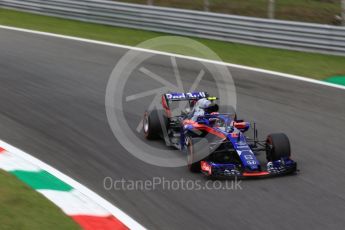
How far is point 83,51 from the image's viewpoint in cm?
1692

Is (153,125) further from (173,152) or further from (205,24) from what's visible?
(205,24)

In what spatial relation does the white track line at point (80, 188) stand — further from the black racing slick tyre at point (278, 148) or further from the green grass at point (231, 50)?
the green grass at point (231, 50)

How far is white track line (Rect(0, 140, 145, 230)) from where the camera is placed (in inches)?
281

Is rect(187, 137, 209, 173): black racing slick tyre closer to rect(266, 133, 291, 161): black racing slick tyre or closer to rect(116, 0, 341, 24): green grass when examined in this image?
rect(266, 133, 291, 161): black racing slick tyre

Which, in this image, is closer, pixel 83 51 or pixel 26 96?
pixel 26 96

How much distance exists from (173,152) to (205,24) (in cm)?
891

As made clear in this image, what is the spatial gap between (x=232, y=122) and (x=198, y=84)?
15.3ft

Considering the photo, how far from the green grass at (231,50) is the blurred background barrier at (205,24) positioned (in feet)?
0.75

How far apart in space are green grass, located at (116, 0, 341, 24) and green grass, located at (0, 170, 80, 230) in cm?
1245

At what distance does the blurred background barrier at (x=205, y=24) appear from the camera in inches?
623

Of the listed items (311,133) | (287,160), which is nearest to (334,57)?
(311,133)

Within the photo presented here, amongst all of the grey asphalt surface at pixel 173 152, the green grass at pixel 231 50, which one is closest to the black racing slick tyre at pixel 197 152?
the grey asphalt surface at pixel 173 152

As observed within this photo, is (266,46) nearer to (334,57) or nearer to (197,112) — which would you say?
(334,57)

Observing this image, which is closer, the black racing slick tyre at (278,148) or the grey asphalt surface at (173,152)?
the grey asphalt surface at (173,152)
